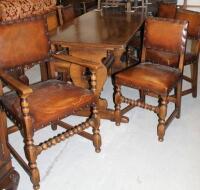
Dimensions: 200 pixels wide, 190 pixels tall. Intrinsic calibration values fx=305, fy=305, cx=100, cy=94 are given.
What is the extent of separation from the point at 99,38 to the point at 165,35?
0.54 meters

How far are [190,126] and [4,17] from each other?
2757 millimetres

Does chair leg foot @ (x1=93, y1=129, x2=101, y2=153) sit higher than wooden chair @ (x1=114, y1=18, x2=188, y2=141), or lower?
lower

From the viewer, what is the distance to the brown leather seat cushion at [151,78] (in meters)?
2.31

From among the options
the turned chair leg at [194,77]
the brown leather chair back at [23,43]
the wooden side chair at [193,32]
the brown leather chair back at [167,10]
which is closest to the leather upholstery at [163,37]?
the wooden side chair at [193,32]

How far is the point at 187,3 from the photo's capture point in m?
6.27

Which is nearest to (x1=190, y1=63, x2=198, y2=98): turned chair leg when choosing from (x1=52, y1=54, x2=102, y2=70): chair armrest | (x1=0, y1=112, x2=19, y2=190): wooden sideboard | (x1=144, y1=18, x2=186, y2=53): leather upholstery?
(x1=144, y1=18, x2=186, y2=53): leather upholstery

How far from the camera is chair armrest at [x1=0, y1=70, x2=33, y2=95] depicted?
171cm

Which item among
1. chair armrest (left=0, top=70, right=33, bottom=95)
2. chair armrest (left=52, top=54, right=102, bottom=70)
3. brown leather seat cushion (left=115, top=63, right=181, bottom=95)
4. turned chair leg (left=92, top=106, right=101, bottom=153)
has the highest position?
chair armrest (left=52, top=54, right=102, bottom=70)

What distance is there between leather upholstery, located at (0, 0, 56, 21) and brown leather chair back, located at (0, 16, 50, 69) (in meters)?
1.85

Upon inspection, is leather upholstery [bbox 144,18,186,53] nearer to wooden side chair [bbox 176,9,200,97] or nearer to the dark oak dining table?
the dark oak dining table

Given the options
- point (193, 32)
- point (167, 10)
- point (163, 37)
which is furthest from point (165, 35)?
point (167, 10)

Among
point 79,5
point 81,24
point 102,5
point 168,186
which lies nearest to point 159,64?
point 81,24

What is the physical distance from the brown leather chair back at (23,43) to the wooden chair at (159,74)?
0.66 metres

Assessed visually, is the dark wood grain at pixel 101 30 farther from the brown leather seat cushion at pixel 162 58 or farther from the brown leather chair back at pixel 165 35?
the brown leather seat cushion at pixel 162 58
